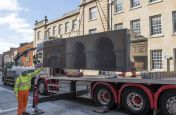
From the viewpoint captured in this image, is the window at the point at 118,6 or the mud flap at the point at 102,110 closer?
the mud flap at the point at 102,110

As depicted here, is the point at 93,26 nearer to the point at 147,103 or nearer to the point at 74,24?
the point at 74,24

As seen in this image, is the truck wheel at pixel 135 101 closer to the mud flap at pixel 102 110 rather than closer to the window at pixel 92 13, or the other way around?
the mud flap at pixel 102 110

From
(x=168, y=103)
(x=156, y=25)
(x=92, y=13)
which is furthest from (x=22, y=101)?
(x=92, y=13)

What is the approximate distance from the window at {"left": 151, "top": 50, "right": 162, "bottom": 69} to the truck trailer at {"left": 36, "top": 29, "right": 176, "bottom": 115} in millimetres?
14401

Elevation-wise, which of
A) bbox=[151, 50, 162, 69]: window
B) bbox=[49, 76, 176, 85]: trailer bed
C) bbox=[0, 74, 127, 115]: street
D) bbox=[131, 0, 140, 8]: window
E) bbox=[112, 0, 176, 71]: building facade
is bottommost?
bbox=[0, 74, 127, 115]: street

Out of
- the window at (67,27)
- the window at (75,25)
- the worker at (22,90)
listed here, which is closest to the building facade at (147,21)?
the window at (75,25)

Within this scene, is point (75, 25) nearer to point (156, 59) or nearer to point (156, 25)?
point (156, 25)

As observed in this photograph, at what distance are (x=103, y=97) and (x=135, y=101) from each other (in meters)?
1.69

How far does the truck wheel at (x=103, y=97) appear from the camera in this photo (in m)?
10.6

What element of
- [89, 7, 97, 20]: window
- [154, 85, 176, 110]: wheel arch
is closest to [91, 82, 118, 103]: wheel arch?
[154, 85, 176, 110]: wheel arch

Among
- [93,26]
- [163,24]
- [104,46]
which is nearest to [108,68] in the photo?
[104,46]

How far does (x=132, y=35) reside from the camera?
10.5m

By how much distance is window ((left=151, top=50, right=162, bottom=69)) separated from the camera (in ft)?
86.8

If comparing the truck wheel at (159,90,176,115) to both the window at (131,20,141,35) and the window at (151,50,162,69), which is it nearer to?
the window at (151,50,162,69)
